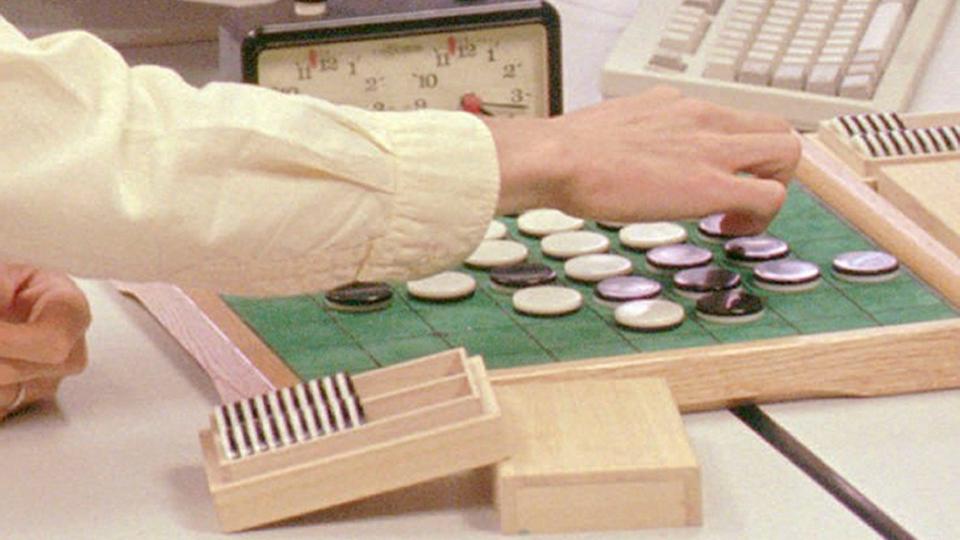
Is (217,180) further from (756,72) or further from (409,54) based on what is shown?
(756,72)

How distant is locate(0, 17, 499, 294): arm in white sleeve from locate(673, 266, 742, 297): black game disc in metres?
0.20

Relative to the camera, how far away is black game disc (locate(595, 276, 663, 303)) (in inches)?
48.1

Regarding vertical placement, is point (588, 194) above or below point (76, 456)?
above

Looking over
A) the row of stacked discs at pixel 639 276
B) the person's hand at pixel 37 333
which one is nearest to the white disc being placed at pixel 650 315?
the row of stacked discs at pixel 639 276

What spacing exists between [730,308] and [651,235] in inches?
5.6

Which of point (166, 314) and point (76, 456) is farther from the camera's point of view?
point (166, 314)

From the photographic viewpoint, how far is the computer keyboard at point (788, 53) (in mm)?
1705

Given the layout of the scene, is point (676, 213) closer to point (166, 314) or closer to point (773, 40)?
point (166, 314)

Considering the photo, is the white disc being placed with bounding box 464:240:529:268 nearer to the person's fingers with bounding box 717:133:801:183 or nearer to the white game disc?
the white game disc

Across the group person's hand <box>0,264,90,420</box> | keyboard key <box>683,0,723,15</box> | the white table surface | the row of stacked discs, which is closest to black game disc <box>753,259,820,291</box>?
the row of stacked discs

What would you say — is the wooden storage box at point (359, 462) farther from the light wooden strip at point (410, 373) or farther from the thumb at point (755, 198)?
the thumb at point (755, 198)


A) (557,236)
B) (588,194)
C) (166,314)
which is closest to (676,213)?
(588,194)

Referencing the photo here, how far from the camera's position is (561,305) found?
122 cm

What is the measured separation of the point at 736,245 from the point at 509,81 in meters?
0.40
